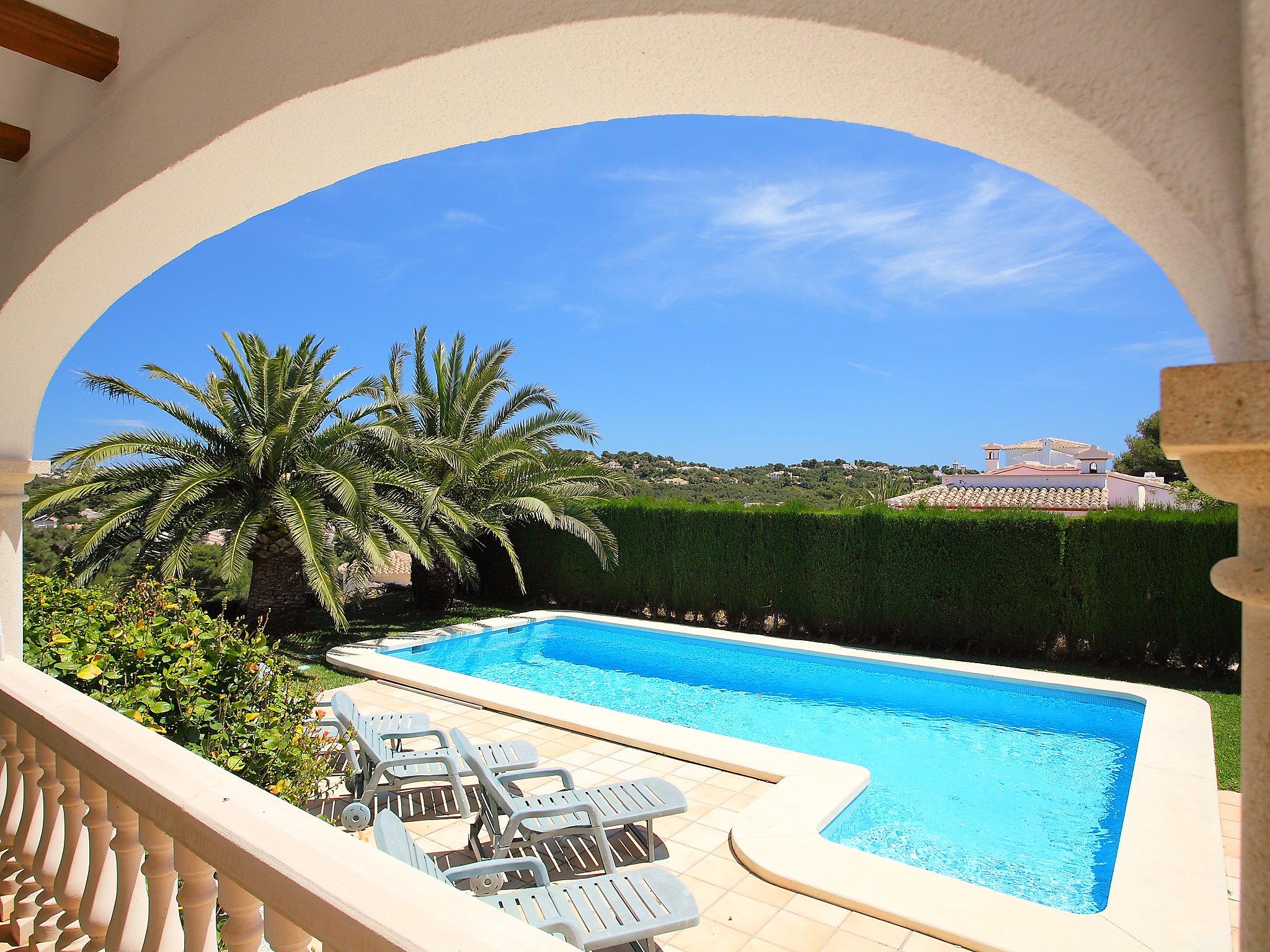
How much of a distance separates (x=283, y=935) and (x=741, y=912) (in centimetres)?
348

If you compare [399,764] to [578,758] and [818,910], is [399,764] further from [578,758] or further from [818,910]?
[818,910]

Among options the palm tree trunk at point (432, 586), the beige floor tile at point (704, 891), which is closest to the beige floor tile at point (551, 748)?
the beige floor tile at point (704, 891)

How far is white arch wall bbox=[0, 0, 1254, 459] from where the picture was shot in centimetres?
108

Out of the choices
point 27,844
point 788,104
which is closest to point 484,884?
point 27,844

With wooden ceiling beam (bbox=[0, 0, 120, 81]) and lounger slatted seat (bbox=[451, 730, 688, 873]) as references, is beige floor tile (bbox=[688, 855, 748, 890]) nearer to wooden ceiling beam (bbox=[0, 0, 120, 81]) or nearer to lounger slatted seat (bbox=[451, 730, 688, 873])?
lounger slatted seat (bbox=[451, 730, 688, 873])

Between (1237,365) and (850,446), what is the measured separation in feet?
123

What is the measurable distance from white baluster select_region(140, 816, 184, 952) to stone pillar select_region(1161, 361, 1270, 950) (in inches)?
92.3

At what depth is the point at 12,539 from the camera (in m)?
4.33

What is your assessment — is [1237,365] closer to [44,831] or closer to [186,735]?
[44,831]

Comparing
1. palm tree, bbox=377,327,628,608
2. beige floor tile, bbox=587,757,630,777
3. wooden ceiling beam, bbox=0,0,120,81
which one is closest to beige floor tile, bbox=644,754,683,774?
beige floor tile, bbox=587,757,630,777

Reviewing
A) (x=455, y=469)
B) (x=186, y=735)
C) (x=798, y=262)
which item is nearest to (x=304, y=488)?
(x=455, y=469)

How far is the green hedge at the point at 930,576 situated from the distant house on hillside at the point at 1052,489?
9574 mm

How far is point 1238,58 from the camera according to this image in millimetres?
1012

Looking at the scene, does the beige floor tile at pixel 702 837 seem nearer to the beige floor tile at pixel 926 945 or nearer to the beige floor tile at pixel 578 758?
the beige floor tile at pixel 926 945
